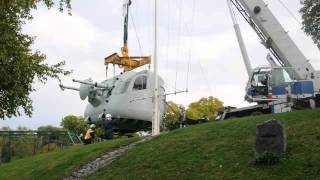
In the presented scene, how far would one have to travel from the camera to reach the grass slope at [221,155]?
14328 mm

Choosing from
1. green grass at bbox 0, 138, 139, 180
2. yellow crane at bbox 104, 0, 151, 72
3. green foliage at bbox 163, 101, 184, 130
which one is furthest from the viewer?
green foliage at bbox 163, 101, 184, 130

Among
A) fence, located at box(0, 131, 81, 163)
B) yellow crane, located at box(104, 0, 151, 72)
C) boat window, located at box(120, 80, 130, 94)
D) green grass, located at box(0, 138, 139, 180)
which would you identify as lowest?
green grass, located at box(0, 138, 139, 180)

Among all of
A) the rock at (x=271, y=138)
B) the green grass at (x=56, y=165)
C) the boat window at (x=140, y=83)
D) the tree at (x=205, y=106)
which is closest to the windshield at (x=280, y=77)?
the green grass at (x=56, y=165)

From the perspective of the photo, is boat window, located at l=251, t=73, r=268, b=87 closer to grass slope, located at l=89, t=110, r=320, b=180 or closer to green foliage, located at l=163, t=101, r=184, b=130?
grass slope, located at l=89, t=110, r=320, b=180

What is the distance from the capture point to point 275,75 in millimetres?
27484

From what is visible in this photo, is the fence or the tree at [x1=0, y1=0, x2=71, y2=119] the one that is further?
the fence

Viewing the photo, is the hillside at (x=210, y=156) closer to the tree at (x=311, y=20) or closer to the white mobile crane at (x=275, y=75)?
the white mobile crane at (x=275, y=75)

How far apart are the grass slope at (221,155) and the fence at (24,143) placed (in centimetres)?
1721

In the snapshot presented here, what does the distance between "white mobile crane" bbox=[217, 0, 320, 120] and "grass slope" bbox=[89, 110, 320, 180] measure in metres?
5.86

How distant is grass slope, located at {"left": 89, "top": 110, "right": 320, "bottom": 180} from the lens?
1433cm

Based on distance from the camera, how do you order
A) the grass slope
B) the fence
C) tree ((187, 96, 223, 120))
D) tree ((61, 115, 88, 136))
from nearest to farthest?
1. the grass slope
2. the fence
3. tree ((187, 96, 223, 120))
4. tree ((61, 115, 88, 136))

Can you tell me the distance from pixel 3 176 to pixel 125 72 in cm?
1657

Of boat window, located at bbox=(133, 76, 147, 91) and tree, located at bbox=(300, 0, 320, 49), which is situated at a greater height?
tree, located at bbox=(300, 0, 320, 49)

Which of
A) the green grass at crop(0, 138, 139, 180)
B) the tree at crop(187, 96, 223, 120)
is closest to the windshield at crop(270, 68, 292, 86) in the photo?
the green grass at crop(0, 138, 139, 180)
